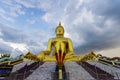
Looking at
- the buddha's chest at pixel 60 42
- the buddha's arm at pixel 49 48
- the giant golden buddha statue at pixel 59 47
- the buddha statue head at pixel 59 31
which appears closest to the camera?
the giant golden buddha statue at pixel 59 47

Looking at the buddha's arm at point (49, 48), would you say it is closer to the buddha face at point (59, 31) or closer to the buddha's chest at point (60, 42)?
the buddha's chest at point (60, 42)

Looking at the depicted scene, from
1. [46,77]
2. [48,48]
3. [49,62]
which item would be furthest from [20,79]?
[48,48]

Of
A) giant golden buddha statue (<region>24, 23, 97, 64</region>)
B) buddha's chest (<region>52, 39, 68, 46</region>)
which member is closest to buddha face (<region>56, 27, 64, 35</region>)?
giant golden buddha statue (<region>24, 23, 97, 64</region>)

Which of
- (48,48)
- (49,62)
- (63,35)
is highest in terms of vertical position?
(63,35)

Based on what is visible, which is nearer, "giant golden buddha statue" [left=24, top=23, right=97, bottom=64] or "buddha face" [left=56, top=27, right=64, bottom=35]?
"giant golden buddha statue" [left=24, top=23, right=97, bottom=64]

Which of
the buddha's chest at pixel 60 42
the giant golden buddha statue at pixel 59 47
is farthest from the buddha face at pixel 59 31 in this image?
the buddha's chest at pixel 60 42

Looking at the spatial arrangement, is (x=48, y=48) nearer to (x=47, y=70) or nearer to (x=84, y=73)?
(x=47, y=70)

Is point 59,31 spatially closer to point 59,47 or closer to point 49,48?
point 49,48

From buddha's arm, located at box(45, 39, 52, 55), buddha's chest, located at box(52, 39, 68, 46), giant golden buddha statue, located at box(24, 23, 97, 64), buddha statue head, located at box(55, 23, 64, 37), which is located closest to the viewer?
giant golden buddha statue, located at box(24, 23, 97, 64)

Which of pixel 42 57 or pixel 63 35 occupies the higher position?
pixel 63 35

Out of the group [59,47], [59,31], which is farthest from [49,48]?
[59,47]

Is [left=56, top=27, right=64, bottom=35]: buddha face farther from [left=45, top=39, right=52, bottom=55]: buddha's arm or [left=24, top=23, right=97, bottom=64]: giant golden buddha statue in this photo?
[left=45, top=39, right=52, bottom=55]: buddha's arm

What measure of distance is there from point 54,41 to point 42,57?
222 cm

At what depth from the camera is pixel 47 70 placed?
1256 centimetres
